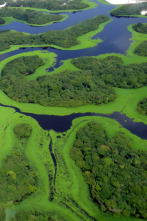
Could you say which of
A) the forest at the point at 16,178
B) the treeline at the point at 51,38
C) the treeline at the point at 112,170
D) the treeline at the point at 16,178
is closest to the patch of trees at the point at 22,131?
the forest at the point at 16,178

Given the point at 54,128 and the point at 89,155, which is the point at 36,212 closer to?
the point at 89,155

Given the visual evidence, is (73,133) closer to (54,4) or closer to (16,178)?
(16,178)

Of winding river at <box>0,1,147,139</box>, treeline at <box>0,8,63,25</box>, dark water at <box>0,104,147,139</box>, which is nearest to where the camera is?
dark water at <box>0,104,147,139</box>

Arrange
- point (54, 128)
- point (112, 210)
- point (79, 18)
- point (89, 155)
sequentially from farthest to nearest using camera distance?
1. point (79, 18)
2. point (54, 128)
3. point (89, 155)
4. point (112, 210)

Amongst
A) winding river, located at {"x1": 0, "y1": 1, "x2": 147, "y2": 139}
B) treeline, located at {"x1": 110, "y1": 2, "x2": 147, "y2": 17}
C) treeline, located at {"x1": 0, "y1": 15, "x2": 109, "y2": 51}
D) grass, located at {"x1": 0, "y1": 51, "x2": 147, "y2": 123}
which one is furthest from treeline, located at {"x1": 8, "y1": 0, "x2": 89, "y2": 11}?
grass, located at {"x1": 0, "y1": 51, "x2": 147, "y2": 123}

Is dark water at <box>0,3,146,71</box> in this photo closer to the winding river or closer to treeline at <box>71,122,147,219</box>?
the winding river

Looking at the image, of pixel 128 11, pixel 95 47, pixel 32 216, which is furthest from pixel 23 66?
pixel 128 11

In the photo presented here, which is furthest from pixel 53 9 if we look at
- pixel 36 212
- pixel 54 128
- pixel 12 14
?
pixel 36 212
